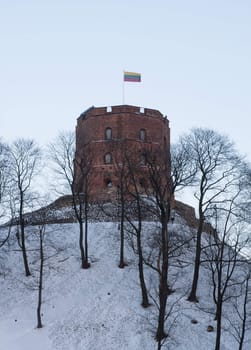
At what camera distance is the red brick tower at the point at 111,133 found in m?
39.9

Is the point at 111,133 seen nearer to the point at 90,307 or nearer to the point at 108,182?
the point at 108,182

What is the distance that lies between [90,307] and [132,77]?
25150 mm

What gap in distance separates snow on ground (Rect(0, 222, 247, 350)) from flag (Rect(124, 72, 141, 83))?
1748cm

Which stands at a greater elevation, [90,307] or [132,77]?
[132,77]

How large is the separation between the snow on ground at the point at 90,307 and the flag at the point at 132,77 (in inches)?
688

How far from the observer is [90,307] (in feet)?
71.8

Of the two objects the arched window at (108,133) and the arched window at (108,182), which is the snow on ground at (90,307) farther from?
the arched window at (108,133)

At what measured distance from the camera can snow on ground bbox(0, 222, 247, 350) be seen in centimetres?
1916

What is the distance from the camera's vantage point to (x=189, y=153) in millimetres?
23656

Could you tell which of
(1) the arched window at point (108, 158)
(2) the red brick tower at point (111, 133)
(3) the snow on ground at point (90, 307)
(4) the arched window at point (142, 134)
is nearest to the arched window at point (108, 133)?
(2) the red brick tower at point (111, 133)

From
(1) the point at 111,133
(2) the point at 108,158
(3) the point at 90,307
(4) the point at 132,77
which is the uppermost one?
(4) the point at 132,77

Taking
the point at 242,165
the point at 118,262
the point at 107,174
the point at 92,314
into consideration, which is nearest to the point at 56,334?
the point at 92,314

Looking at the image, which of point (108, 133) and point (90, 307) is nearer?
point (90, 307)

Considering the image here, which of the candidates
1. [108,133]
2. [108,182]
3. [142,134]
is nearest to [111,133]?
[108,133]
